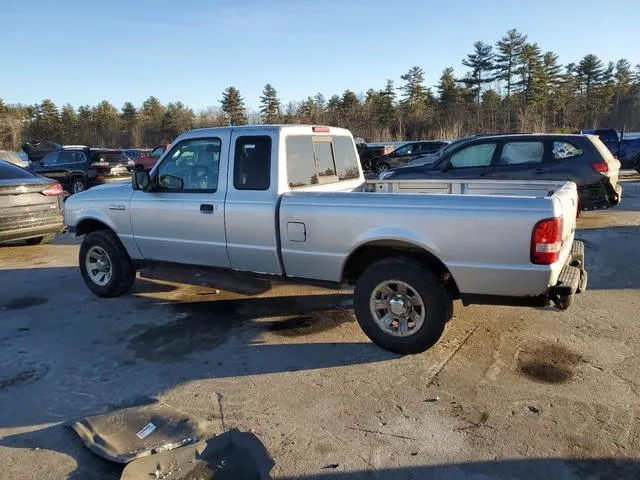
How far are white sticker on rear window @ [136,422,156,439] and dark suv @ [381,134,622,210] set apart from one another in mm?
7237

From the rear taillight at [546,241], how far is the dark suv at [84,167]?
15.5 m

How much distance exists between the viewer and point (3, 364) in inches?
175

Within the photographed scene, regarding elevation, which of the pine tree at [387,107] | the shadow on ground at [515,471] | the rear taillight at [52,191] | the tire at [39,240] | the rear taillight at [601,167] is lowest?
the shadow on ground at [515,471]

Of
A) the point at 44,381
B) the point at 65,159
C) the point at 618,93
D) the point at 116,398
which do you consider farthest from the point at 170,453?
the point at 618,93

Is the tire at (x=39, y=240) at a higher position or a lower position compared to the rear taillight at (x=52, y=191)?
lower

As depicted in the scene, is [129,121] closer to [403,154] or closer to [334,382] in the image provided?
[403,154]

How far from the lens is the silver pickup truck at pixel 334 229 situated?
392 cm

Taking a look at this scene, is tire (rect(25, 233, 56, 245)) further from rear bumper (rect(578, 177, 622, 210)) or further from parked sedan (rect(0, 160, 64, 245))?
rear bumper (rect(578, 177, 622, 210))

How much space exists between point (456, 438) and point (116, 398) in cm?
241

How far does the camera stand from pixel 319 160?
18.4ft

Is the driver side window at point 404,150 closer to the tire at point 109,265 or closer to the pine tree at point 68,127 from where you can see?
the tire at point 109,265

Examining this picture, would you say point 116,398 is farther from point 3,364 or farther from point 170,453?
point 3,364

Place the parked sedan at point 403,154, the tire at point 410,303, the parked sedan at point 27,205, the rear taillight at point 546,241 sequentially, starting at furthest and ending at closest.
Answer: the parked sedan at point 403,154, the parked sedan at point 27,205, the tire at point 410,303, the rear taillight at point 546,241

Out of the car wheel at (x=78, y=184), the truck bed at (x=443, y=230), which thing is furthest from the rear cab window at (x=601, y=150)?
the car wheel at (x=78, y=184)
